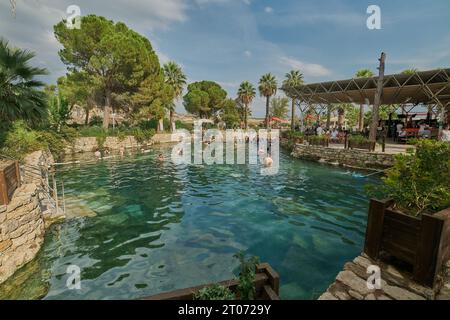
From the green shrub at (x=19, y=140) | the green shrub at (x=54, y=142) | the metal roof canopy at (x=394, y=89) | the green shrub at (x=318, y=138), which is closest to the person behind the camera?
the green shrub at (x=19, y=140)

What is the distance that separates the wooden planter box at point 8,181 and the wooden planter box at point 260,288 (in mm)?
5685

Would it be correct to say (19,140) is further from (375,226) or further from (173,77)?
(173,77)

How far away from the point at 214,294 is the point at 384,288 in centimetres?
244

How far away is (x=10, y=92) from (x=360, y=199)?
50.5 feet

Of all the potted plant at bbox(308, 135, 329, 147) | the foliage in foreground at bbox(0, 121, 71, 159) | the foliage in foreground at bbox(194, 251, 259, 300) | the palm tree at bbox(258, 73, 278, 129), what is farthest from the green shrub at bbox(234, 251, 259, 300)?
the palm tree at bbox(258, 73, 278, 129)

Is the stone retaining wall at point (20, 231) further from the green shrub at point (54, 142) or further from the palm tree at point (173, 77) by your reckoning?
the palm tree at point (173, 77)

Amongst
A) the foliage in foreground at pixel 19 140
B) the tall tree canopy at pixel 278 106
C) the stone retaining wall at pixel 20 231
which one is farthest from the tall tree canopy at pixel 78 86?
the tall tree canopy at pixel 278 106

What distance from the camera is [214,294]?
8.79ft

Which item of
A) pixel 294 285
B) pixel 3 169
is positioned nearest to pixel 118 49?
pixel 3 169

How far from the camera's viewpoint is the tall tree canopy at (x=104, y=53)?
85.2ft

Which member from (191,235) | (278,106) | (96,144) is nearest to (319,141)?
(191,235)

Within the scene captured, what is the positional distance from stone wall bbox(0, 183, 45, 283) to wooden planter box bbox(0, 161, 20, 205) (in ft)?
0.53

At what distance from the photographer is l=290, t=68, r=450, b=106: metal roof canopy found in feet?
52.8

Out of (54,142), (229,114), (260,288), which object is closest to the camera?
(260,288)
